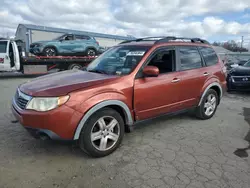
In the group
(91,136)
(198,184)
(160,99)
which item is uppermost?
(160,99)

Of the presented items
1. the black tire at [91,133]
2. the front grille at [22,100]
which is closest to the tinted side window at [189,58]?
the black tire at [91,133]

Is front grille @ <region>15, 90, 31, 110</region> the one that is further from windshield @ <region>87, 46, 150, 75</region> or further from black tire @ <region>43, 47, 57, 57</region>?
black tire @ <region>43, 47, 57, 57</region>

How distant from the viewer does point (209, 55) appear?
4977mm

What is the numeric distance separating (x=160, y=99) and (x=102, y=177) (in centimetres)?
171

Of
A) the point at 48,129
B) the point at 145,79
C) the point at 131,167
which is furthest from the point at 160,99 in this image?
the point at 48,129

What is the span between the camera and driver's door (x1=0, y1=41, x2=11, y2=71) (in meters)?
11.0

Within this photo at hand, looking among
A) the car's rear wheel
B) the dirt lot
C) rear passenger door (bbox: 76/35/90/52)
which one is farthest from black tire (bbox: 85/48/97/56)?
the dirt lot

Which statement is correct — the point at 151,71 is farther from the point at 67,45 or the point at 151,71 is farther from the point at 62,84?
the point at 67,45

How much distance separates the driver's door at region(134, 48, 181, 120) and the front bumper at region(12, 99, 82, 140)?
1.11 m

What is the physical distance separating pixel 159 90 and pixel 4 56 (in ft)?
33.1

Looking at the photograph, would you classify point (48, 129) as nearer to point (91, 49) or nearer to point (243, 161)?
point (243, 161)

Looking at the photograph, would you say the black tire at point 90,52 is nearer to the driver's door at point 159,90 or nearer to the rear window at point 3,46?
the rear window at point 3,46

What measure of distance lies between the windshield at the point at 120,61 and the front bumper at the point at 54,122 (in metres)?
1.12

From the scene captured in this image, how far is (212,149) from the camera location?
3.55 metres
